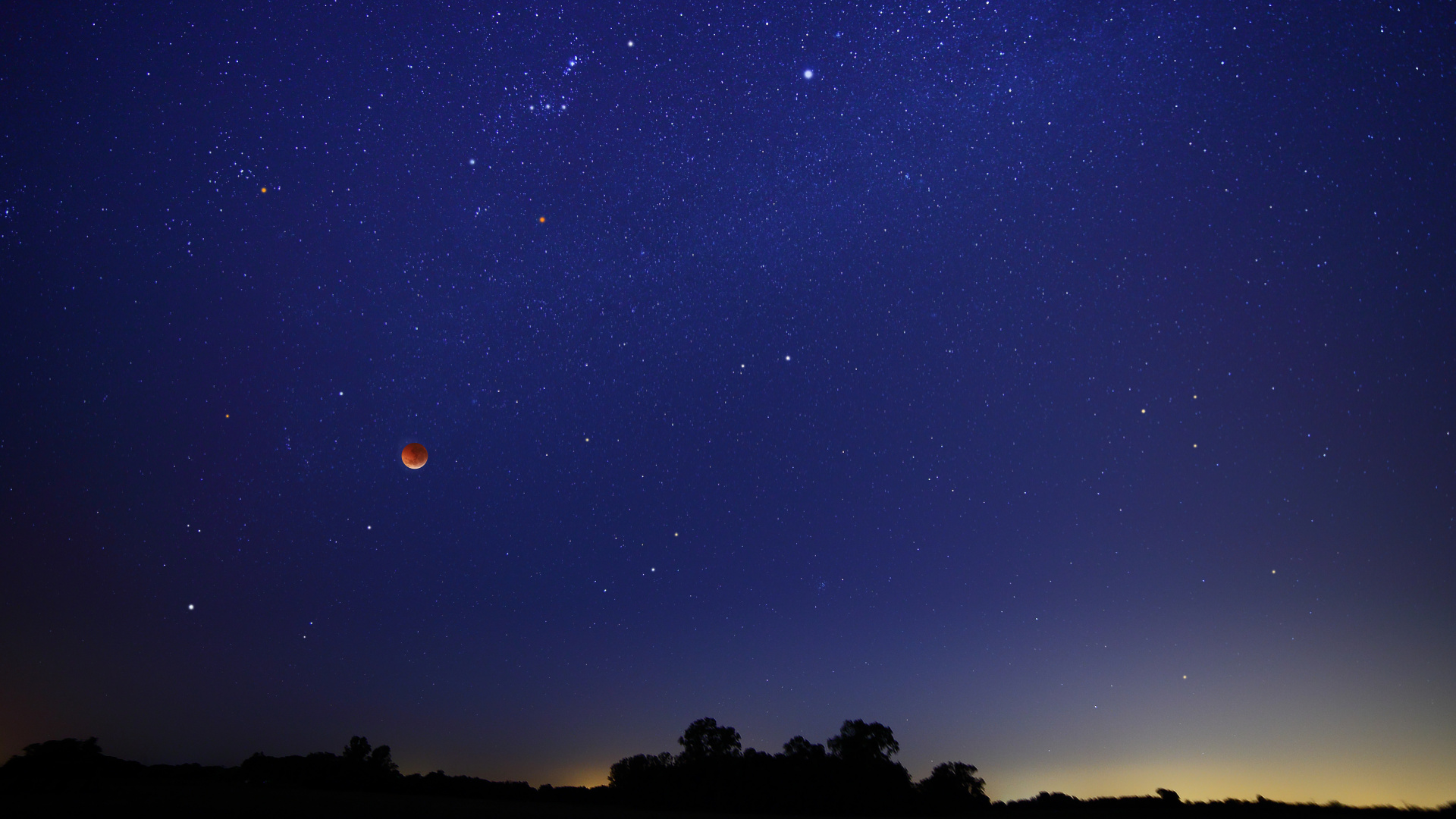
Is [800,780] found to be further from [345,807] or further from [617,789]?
[345,807]

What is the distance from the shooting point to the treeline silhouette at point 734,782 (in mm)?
34125

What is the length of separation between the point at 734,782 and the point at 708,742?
2.65m

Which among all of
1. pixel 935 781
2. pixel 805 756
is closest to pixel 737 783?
pixel 805 756

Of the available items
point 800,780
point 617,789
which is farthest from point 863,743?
point 617,789

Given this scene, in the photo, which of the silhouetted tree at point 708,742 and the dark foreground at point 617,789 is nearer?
the dark foreground at point 617,789

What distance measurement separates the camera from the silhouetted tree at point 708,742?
1516 inches

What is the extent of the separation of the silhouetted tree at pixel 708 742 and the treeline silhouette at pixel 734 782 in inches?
1.7

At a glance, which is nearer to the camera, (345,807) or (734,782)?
(345,807)

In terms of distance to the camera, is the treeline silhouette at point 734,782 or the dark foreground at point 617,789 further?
the treeline silhouette at point 734,782

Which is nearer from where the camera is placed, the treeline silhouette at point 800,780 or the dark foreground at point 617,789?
the dark foreground at point 617,789

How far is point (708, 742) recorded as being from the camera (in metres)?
38.8

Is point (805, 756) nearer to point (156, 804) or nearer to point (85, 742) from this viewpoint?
point (156, 804)

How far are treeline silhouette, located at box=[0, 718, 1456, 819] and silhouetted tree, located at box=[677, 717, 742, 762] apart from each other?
0.04 metres

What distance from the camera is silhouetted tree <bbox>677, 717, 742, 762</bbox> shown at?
3850cm
